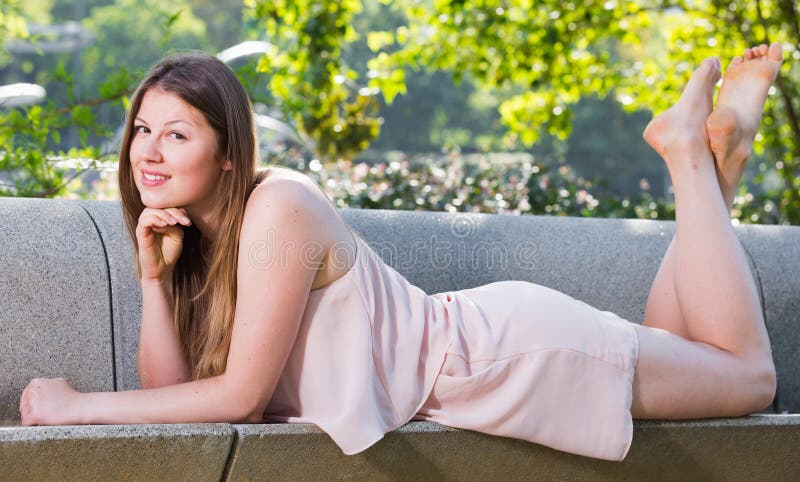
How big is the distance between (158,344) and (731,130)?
1.92 metres

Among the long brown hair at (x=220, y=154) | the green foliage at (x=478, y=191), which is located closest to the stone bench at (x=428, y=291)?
the long brown hair at (x=220, y=154)

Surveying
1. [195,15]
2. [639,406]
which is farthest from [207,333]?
[195,15]

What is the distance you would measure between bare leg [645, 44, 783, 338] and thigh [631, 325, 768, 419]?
27 centimetres

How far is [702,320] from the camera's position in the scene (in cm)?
303

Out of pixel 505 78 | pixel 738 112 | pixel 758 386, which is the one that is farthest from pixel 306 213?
pixel 505 78

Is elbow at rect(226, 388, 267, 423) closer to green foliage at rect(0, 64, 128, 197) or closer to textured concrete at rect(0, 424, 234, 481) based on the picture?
textured concrete at rect(0, 424, 234, 481)

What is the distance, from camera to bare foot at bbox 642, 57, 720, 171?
10.4 ft

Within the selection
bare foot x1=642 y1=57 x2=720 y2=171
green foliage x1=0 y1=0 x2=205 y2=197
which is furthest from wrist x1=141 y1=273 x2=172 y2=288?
bare foot x1=642 y1=57 x2=720 y2=171

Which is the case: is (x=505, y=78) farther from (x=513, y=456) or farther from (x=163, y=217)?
(x=513, y=456)

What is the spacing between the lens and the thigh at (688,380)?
9.11ft

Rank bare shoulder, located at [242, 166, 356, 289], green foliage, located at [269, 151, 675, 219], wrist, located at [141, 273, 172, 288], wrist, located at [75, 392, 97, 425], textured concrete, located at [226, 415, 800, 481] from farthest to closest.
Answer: green foliage, located at [269, 151, 675, 219]
wrist, located at [141, 273, 172, 288]
bare shoulder, located at [242, 166, 356, 289]
wrist, located at [75, 392, 97, 425]
textured concrete, located at [226, 415, 800, 481]

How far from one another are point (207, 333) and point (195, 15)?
74.0 m

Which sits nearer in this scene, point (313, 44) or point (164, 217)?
point (164, 217)

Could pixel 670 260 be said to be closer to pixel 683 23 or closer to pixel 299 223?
pixel 299 223
